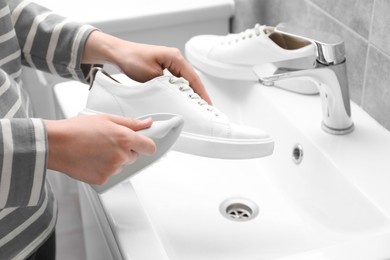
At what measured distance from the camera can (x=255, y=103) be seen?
39.0 inches

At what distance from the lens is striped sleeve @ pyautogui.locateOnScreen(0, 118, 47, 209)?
562 millimetres

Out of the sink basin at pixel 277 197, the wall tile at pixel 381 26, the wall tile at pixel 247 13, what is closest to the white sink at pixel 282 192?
the sink basin at pixel 277 197

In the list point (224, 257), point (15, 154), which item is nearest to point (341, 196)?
point (224, 257)

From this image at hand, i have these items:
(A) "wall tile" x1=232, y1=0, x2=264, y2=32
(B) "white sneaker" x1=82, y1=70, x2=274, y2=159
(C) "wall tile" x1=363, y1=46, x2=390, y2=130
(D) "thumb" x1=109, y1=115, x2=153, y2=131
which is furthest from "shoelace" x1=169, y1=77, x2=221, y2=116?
(A) "wall tile" x1=232, y1=0, x2=264, y2=32

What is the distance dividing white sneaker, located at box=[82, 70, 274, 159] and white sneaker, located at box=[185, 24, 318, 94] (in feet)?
0.53

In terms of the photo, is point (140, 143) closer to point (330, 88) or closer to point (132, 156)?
point (132, 156)

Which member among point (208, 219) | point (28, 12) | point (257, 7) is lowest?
point (208, 219)

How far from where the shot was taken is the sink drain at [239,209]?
849 mm

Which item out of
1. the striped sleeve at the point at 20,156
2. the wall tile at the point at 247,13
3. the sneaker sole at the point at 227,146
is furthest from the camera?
the wall tile at the point at 247,13

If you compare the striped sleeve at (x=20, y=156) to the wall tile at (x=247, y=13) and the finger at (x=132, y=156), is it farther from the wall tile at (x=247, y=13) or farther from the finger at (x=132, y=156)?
the wall tile at (x=247, y=13)

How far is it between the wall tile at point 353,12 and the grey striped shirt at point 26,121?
1.26ft

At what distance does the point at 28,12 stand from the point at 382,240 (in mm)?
569

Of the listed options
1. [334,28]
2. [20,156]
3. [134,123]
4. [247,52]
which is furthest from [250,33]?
[20,156]

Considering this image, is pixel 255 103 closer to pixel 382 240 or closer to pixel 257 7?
pixel 257 7
